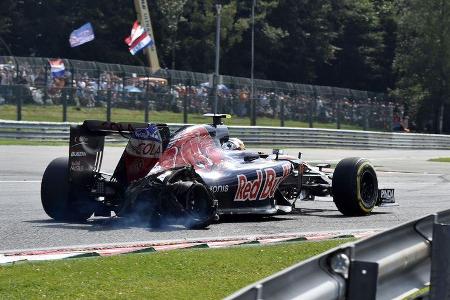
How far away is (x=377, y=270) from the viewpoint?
469cm

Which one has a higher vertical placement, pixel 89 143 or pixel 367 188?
pixel 89 143

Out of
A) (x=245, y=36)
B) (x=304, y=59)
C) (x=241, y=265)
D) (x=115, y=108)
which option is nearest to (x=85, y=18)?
(x=245, y=36)

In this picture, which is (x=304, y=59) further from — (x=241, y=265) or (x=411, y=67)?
(x=241, y=265)

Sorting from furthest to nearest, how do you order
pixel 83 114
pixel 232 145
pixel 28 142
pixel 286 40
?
pixel 286 40 < pixel 83 114 < pixel 28 142 < pixel 232 145

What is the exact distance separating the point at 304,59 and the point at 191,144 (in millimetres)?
54705

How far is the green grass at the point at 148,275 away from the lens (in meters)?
7.09

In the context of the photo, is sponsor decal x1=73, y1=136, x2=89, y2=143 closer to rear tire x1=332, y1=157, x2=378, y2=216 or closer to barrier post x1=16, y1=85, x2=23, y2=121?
rear tire x1=332, y1=157, x2=378, y2=216

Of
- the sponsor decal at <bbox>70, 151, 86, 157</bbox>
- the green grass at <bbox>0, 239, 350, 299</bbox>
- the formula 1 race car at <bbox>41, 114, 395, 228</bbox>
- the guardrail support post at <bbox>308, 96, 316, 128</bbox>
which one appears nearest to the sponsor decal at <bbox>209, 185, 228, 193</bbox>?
the formula 1 race car at <bbox>41, 114, 395, 228</bbox>

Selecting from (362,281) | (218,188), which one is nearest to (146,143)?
(218,188)

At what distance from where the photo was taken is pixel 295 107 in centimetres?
Answer: 4044

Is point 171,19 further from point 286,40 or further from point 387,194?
point 387,194

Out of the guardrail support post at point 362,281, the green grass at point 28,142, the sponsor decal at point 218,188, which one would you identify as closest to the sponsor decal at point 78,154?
the sponsor decal at point 218,188

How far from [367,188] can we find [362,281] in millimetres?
8620

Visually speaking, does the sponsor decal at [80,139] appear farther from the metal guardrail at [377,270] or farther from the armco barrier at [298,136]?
the armco barrier at [298,136]
